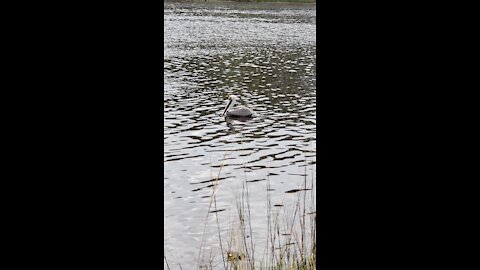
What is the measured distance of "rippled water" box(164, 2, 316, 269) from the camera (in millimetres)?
7859

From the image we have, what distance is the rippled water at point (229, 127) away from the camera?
7859 millimetres

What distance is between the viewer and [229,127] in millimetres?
12820
